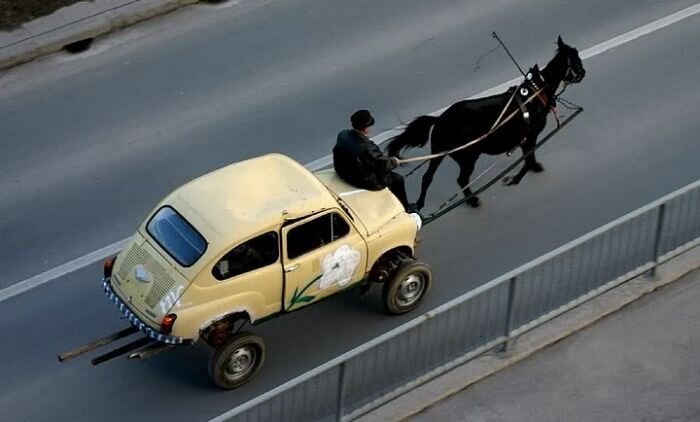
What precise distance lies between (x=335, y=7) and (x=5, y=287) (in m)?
6.87

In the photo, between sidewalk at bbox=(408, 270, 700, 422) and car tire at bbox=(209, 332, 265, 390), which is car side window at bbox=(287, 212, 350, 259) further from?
sidewalk at bbox=(408, 270, 700, 422)

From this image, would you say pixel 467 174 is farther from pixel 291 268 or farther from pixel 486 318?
pixel 291 268

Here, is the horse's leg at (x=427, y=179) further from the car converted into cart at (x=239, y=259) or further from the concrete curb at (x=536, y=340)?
the concrete curb at (x=536, y=340)

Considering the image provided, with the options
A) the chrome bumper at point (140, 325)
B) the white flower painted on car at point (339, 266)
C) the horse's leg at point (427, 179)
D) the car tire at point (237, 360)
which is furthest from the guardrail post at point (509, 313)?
the chrome bumper at point (140, 325)

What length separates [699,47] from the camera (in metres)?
17.6

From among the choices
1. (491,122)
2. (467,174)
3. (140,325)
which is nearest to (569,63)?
(491,122)

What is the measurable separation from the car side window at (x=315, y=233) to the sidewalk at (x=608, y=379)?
183cm

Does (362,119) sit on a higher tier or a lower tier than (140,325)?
higher

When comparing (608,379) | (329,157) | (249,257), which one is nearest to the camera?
(249,257)

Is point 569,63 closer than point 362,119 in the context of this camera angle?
No

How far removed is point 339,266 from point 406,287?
94 centimetres

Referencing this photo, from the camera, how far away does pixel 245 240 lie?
11.8 m

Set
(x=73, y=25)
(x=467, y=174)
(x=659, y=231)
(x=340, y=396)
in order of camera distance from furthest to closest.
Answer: (x=73, y=25), (x=467, y=174), (x=659, y=231), (x=340, y=396)

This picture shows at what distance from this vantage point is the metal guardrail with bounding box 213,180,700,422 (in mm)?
10969
